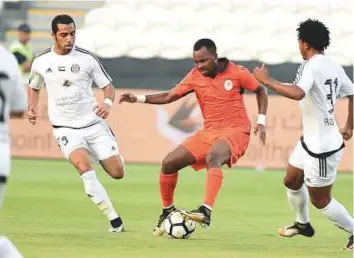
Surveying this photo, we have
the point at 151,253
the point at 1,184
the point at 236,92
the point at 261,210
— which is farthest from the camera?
the point at 261,210

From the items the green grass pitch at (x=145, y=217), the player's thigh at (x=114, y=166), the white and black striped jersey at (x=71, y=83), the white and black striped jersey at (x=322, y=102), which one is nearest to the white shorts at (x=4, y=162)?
the green grass pitch at (x=145, y=217)

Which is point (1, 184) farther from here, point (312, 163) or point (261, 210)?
point (261, 210)

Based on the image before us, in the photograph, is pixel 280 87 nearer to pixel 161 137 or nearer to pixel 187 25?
pixel 161 137

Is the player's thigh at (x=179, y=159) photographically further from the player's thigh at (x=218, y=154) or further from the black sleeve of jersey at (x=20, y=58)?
the black sleeve of jersey at (x=20, y=58)

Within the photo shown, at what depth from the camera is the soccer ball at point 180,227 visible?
10.6 metres

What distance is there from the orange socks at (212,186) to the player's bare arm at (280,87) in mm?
1610

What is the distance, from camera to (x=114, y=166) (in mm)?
11602

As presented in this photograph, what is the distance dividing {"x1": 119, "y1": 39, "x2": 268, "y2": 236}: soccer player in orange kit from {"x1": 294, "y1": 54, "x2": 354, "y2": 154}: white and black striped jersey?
3.35 ft

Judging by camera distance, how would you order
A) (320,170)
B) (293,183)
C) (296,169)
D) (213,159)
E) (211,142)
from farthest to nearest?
1. (211,142)
2. (213,159)
3. (293,183)
4. (296,169)
5. (320,170)

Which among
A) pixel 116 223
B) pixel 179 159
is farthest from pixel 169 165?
pixel 116 223

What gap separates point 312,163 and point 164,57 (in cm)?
1337

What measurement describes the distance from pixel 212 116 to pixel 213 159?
A: 0.67m

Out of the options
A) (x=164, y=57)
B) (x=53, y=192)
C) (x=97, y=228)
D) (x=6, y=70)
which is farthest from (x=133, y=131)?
(x=6, y=70)

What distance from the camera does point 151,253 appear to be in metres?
9.31
